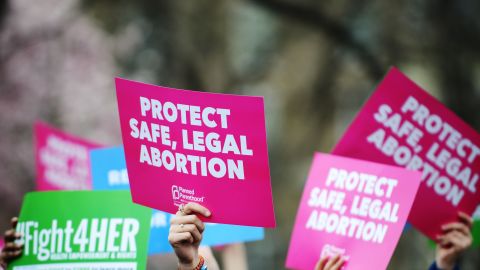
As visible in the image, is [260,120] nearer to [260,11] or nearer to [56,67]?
[56,67]

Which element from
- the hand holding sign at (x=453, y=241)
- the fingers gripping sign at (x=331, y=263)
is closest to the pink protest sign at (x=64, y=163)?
the fingers gripping sign at (x=331, y=263)

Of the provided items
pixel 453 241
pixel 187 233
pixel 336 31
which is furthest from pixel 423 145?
pixel 336 31

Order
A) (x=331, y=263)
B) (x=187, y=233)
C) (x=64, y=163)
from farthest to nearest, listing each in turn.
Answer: (x=64, y=163) → (x=331, y=263) → (x=187, y=233)

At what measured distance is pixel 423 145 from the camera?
4266mm

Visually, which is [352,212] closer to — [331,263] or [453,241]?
[331,263]

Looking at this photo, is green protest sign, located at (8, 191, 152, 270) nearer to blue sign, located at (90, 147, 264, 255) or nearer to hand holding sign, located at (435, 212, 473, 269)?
blue sign, located at (90, 147, 264, 255)

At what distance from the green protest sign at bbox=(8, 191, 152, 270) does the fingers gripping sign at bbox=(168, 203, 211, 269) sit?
42 centimetres

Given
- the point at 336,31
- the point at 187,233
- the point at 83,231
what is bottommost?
the point at 187,233

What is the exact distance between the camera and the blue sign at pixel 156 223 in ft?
13.8

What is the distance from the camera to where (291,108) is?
1237 cm

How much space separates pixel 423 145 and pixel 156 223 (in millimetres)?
1343

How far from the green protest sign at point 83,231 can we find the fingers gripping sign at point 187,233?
16.6 inches

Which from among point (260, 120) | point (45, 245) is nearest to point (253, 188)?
point (260, 120)

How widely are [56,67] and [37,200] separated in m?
7.50
